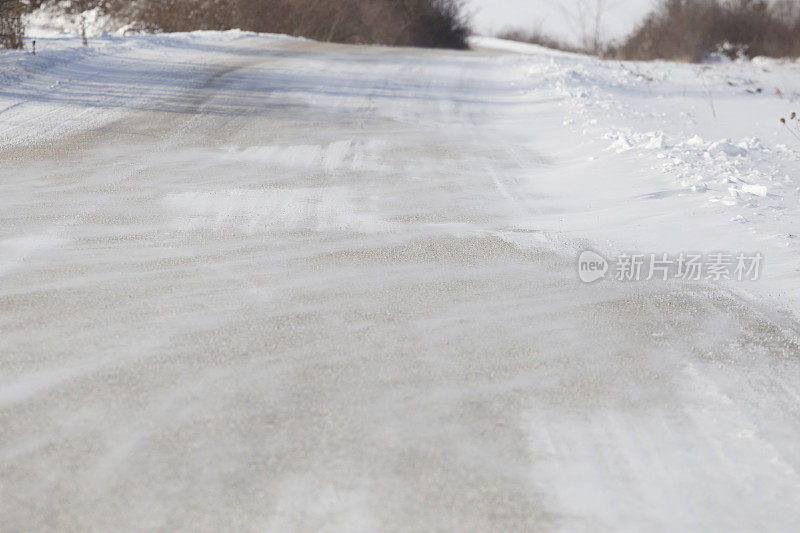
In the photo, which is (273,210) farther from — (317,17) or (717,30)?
(717,30)

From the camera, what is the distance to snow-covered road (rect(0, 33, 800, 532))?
2.29 metres

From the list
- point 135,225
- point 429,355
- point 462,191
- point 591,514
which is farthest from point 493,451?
point 462,191

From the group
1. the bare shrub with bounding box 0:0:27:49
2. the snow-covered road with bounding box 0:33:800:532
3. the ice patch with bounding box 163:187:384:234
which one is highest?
the bare shrub with bounding box 0:0:27:49

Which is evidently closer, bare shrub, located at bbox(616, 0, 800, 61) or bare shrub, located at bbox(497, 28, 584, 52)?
bare shrub, located at bbox(616, 0, 800, 61)

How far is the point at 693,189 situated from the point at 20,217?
4548mm

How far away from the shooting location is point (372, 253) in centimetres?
439

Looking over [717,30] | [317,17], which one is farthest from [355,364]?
[717,30]

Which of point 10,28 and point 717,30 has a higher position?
point 717,30

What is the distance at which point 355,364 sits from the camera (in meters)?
3.08

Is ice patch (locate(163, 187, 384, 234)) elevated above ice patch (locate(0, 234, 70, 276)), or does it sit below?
above

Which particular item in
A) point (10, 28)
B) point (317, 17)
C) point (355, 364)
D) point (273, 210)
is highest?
point (317, 17)

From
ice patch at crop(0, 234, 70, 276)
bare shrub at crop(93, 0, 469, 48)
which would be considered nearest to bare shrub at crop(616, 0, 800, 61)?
bare shrub at crop(93, 0, 469, 48)

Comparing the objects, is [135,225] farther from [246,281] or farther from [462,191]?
[462,191]

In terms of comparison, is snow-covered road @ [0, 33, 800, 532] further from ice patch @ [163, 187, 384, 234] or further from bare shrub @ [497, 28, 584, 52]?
bare shrub @ [497, 28, 584, 52]
